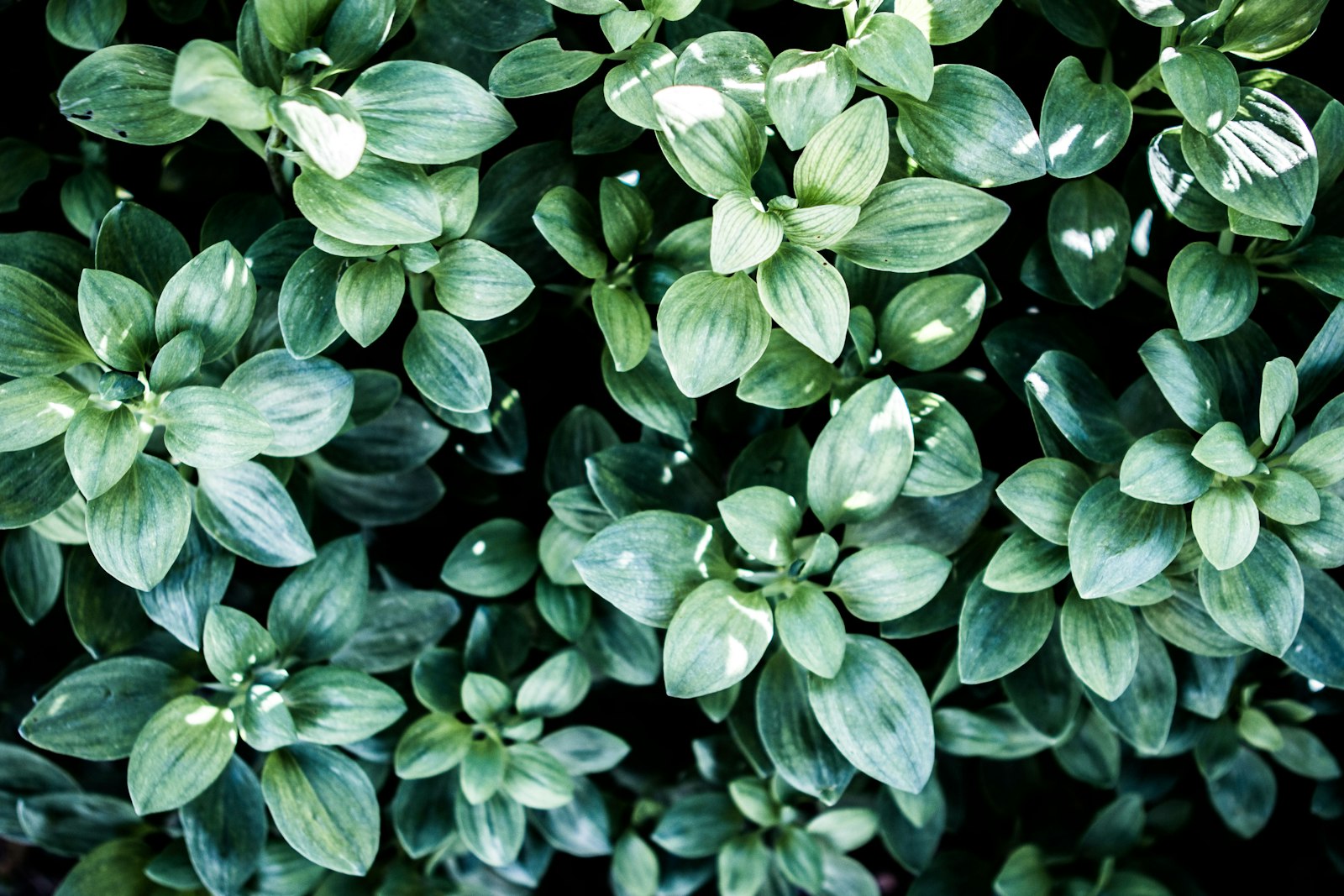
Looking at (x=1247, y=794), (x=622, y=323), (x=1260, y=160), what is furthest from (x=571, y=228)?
(x=1247, y=794)

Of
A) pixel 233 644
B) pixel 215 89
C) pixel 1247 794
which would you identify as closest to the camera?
pixel 215 89

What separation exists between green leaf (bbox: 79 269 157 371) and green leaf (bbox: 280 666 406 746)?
11.4 inches

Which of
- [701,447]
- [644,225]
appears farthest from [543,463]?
[644,225]

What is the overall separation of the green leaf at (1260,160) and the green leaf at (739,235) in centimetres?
33

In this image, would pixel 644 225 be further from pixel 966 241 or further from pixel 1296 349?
pixel 1296 349

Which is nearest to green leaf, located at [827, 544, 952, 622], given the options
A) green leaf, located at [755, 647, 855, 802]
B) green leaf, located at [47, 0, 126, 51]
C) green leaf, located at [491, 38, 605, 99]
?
green leaf, located at [755, 647, 855, 802]

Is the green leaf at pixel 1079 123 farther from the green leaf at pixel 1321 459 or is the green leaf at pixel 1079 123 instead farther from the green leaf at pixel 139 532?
the green leaf at pixel 139 532

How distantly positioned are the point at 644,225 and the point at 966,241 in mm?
258

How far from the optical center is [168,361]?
0.73 m

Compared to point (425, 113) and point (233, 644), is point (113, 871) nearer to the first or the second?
point (233, 644)

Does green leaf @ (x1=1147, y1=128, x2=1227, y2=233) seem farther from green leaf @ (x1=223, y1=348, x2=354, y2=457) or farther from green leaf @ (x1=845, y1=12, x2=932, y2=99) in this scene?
green leaf @ (x1=223, y1=348, x2=354, y2=457)

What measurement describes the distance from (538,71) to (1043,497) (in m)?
0.50

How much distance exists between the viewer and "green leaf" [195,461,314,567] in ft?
2.69

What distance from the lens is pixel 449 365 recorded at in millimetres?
784
